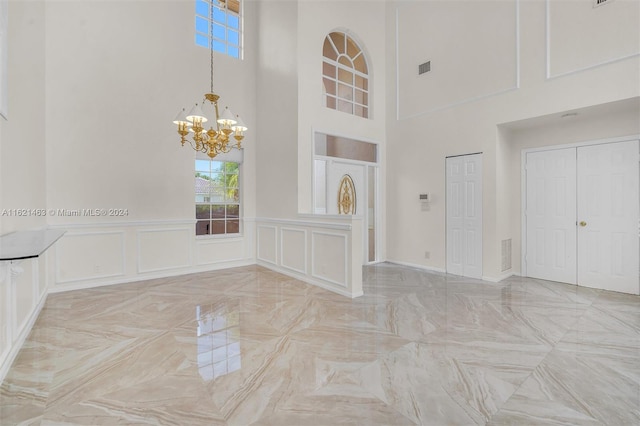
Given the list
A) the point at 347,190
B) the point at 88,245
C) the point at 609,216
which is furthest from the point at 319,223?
the point at 609,216

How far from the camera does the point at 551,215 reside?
489 cm

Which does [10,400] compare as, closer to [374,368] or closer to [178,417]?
[178,417]

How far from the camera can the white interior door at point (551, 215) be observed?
4.71 metres

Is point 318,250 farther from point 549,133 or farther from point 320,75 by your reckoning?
point 549,133

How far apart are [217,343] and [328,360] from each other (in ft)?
3.47

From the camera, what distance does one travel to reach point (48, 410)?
1.90 m

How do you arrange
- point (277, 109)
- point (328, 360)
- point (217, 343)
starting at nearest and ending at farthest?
point (328, 360) → point (217, 343) → point (277, 109)

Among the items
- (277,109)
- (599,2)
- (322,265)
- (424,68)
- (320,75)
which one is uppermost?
(424,68)

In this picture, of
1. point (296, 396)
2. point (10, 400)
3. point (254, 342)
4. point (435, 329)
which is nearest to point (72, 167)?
point (10, 400)

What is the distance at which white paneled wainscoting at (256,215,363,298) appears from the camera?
414 centimetres

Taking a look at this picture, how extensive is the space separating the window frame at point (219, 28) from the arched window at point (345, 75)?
183 centimetres

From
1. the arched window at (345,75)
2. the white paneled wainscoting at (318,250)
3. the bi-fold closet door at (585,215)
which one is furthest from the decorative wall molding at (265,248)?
the bi-fold closet door at (585,215)

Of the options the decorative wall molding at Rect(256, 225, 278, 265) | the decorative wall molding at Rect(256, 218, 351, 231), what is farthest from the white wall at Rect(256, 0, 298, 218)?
the decorative wall molding at Rect(256, 225, 278, 265)

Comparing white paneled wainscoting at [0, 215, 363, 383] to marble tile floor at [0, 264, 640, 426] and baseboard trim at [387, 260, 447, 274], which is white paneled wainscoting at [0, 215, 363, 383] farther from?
baseboard trim at [387, 260, 447, 274]
